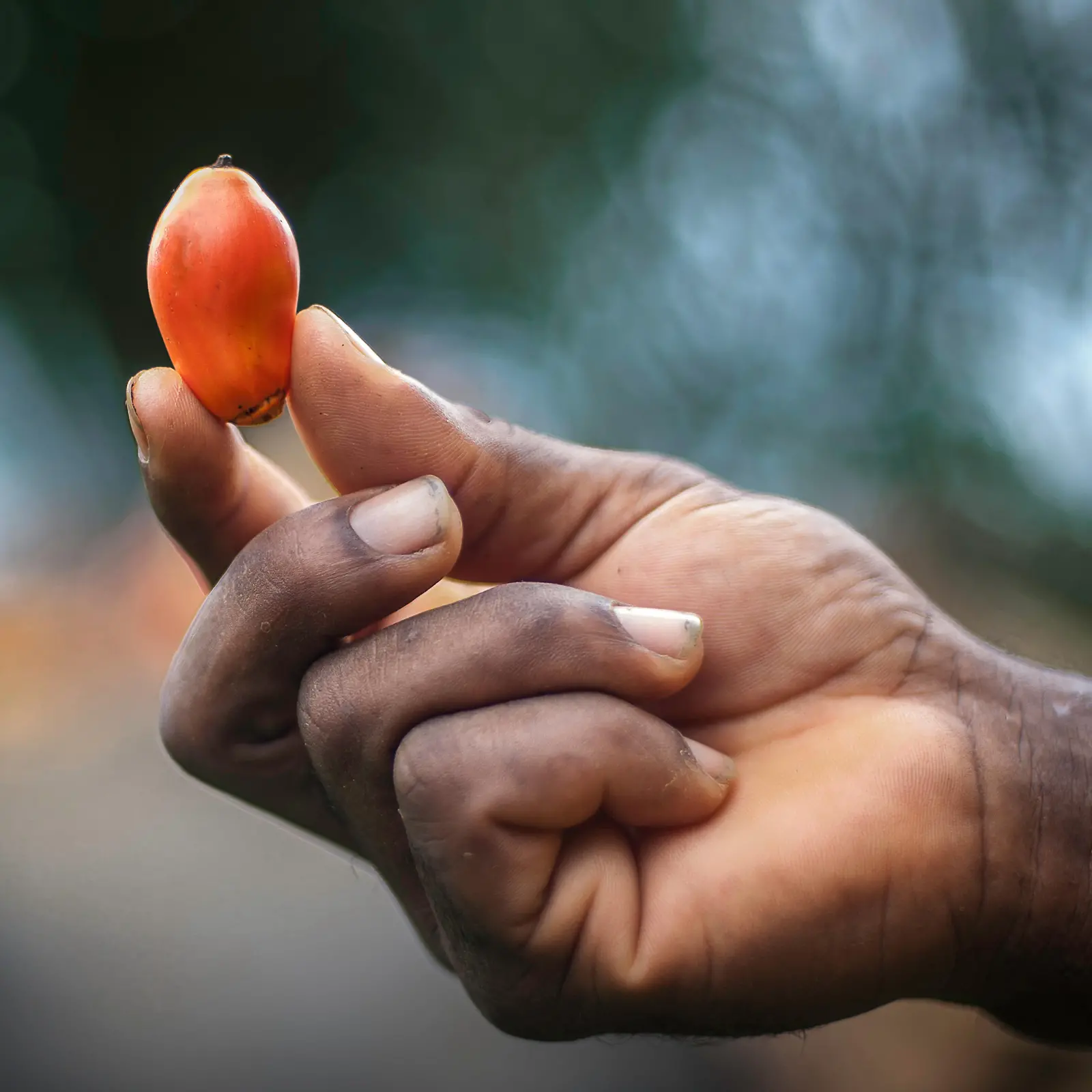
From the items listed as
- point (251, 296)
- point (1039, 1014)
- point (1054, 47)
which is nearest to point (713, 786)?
point (1039, 1014)

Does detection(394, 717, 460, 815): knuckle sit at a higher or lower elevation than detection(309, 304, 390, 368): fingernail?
lower

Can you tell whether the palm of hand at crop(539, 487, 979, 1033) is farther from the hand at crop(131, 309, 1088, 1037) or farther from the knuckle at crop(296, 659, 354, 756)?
the knuckle at crop(296, 659, 354, 756)

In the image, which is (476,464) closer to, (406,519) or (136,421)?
(406,519)

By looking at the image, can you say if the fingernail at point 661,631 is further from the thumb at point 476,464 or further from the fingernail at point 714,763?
the thumb at point 476,464

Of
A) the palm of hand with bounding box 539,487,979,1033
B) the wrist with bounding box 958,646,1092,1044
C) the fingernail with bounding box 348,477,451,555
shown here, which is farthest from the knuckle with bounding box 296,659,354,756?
the wrist with bounding box 958,646,1092,1044

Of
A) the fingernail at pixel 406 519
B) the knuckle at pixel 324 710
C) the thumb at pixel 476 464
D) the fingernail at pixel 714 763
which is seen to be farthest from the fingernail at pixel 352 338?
the fingernail at pixel 714 763

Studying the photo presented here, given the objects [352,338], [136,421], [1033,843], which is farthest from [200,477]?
[1033,843]
